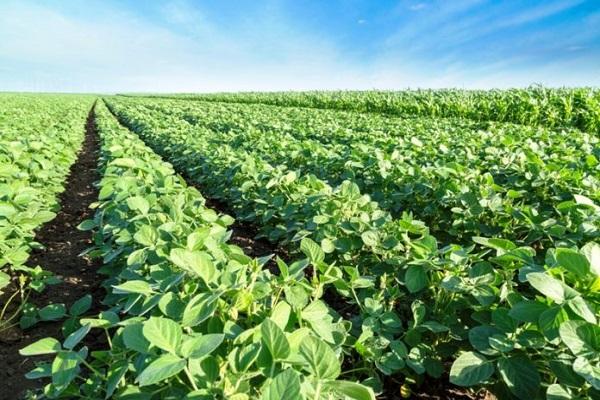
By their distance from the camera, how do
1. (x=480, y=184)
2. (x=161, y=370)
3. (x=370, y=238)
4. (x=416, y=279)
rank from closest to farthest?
(x=161, y=370)
(x=416, y=279)
(x=370, y=238)
(x=480, y=184)

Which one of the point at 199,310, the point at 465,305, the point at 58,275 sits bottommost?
the point at 58,275

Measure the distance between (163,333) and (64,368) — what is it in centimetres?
38

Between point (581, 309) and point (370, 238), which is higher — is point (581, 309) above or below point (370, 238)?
above

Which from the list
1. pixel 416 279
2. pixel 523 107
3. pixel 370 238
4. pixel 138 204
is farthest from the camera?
pixel 523 107

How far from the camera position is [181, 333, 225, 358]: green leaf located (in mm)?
970

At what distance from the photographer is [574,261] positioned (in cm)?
116

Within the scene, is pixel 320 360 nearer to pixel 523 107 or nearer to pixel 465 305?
pixel 465 305

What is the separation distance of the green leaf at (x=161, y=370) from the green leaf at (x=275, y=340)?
0.64ft

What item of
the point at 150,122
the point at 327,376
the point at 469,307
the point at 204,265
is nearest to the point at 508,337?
the point at 469,307

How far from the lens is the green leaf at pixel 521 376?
1.22 m

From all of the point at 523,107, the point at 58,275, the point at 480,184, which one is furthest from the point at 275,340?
the point at 523,107

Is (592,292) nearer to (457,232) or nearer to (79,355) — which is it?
(79,355)

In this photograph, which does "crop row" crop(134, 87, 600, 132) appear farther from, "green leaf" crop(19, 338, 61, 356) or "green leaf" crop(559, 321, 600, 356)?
"green leaf" crop(19, 338, 61, 356)

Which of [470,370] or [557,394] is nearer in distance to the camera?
[557,394]
